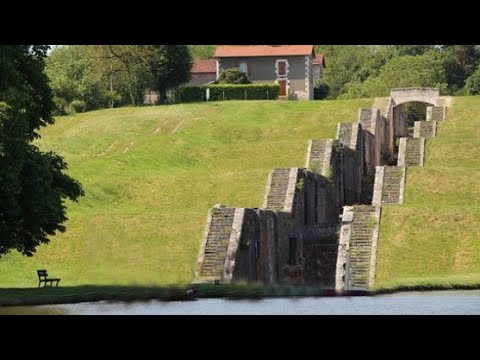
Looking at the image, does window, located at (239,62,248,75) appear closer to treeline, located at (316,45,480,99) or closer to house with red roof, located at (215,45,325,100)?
house with red roof, located at (215,45,325,100)

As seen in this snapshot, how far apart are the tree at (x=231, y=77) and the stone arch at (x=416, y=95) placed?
13.2m

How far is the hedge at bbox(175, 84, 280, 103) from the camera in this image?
9825cm

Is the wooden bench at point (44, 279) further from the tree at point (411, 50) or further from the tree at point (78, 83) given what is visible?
the tree at point (411, 50)

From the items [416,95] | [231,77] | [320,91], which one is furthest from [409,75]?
[416,95]

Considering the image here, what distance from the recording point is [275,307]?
94.7ft

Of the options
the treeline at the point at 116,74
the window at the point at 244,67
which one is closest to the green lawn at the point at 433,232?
the treeline at the point at 116,74

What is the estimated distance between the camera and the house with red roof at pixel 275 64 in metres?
107

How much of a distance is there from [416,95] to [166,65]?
21.1 meters

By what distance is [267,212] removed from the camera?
169 feet
